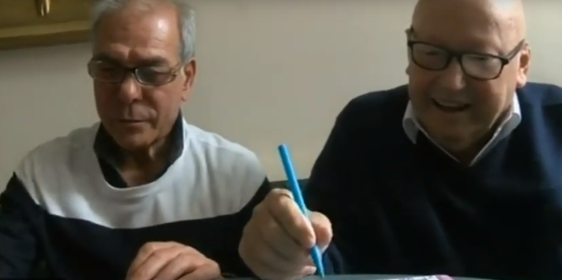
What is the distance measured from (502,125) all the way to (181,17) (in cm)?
64

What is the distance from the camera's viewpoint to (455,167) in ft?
4.80

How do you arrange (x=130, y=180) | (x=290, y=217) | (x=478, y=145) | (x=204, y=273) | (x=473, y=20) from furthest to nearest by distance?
(x=130, y=180), (x=478, y=145), (x=473, y=20), (x=204, y=273), (x=290, y=217)

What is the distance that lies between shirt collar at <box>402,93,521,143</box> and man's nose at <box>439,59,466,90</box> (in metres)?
0.11

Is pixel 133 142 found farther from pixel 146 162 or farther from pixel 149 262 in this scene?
pixel 149 262

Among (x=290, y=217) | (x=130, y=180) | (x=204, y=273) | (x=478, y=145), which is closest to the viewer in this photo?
(x=290, y=217)

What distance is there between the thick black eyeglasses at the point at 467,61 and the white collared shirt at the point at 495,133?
0.11 metres

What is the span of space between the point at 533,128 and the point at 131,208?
0.76m

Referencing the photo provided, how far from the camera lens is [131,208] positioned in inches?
61.8

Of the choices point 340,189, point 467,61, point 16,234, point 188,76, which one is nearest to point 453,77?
point 467,61

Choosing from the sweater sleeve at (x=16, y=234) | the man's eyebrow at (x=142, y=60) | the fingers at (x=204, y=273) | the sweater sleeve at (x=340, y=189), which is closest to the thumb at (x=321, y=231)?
the fingers at (x=204, y=273)

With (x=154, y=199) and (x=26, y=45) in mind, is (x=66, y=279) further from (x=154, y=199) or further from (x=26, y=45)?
(x=26, y=45)

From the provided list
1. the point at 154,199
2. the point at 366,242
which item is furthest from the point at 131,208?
the point at 366,242

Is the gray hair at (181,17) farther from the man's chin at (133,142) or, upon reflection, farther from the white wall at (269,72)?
the white wall at (269,72)

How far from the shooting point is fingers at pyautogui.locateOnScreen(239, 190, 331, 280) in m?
1.08
